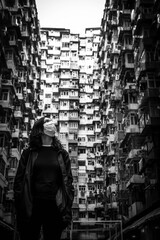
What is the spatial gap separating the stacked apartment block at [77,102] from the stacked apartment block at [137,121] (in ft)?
41.9

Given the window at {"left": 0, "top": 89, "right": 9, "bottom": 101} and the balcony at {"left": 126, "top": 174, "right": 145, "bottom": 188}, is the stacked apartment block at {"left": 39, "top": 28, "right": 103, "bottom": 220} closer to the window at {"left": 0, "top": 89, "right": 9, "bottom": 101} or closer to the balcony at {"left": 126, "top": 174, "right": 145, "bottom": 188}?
the balcony at {"left": 126, "top": 174, "right": 145, "bottom": 188}

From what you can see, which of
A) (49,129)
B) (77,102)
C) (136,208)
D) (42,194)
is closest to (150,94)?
(136,208)

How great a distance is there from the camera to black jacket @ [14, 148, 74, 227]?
3178 mm

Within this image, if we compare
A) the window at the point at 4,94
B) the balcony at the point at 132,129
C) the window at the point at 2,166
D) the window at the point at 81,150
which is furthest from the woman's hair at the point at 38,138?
the window at the point at 81,150

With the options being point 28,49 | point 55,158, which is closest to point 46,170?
point 55,158

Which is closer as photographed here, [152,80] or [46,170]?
[46,170]

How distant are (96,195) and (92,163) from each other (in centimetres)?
744

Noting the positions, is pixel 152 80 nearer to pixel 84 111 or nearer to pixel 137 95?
pixel 137 95

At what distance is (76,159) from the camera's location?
193 ft

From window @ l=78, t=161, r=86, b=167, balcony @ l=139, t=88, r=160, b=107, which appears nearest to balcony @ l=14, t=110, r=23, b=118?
balcony @ l=139, t=88, r=160, b=107

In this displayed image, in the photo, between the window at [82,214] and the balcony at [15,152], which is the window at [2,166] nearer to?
the balcony at [15,152]

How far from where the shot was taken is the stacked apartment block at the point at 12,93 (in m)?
31.7

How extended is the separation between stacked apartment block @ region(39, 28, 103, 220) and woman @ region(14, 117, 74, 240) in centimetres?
4994

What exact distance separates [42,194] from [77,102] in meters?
60.4
